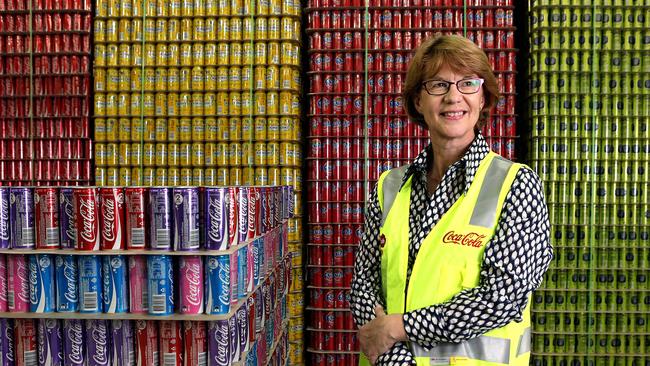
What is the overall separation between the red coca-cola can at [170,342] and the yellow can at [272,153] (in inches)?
123

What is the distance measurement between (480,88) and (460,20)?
12.8ft

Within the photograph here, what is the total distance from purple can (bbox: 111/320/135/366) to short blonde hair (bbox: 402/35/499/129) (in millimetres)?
1343

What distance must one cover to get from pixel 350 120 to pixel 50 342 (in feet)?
11.8

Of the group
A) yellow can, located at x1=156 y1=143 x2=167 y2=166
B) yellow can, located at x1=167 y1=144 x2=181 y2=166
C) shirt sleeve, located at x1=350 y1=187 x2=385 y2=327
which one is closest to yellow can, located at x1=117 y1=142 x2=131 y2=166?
yellow can, located at x1=156 y1=143 x2=167 y2=166

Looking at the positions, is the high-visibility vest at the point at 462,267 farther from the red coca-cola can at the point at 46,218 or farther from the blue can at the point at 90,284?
the red coca-cola can at the point at 46,218

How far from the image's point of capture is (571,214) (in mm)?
4844

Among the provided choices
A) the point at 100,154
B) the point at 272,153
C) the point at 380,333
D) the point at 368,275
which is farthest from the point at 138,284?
the point at 100,154

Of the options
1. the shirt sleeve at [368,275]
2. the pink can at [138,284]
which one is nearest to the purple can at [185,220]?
the pink can at [138,284]

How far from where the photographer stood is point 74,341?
6.41 ft

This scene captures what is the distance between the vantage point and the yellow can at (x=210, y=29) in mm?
5016

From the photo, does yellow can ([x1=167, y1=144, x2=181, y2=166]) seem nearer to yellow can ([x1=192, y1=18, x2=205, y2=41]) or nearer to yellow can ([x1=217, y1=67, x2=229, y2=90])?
yellow can ([x1=217, y1=67, x2=229, y2=90])

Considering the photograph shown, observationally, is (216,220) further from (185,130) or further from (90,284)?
(185,130)

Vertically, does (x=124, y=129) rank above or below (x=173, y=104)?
below

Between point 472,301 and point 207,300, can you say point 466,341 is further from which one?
point 207,300
